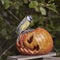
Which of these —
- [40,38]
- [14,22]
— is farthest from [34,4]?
[14,22]

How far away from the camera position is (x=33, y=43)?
206 centimetres

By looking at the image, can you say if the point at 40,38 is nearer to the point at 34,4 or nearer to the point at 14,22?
the point at 34,4

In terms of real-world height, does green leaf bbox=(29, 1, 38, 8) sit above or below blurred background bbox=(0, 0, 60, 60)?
above

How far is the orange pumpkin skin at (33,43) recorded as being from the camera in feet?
6.77

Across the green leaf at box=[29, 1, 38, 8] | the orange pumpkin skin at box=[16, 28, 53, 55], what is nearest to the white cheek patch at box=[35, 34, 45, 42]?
the orange pumpkin skin at box=[16, 28, 53, 55]

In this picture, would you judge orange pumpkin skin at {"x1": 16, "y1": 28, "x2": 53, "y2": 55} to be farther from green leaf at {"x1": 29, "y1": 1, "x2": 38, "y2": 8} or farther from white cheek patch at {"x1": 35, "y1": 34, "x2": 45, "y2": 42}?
green leaf at {"x1": 29, "y1": 1, "x2": 38, "y2": 8}

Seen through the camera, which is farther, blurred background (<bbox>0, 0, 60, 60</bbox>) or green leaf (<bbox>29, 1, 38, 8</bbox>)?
blurred background (<bbox>0, 0, 60, 60</bbox>)

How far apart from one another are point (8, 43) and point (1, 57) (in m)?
0.17

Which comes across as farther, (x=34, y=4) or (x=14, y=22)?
(x=14, y=22)

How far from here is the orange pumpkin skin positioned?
2062mm

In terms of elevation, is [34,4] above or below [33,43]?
above

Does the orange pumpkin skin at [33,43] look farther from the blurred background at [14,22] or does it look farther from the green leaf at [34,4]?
the blurred background at [14,22]

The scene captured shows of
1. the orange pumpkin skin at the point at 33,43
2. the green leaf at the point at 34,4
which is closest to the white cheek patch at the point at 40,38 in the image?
the orange pumpkin skin at the point at 33,43

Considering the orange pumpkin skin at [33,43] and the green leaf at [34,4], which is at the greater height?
the green leaf at [34,4]
